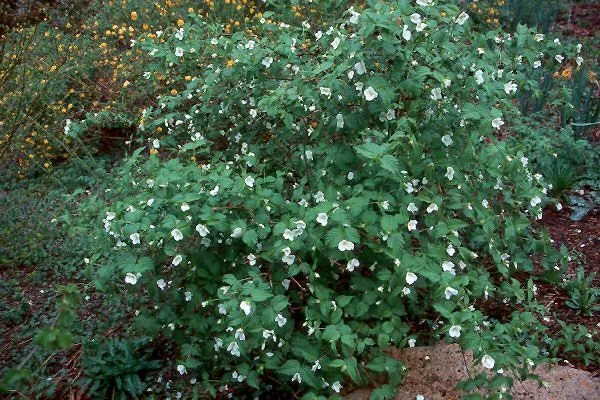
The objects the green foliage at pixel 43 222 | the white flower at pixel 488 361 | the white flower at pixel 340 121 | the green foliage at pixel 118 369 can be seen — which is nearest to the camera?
the white flower at pixel 488 361

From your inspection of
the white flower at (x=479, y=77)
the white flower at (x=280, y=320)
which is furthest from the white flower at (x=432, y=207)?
the white flower at (x=280, y=320)

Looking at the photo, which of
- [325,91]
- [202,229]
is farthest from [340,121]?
[202,229]

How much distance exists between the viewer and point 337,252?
2.60 m

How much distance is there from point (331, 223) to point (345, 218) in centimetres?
13

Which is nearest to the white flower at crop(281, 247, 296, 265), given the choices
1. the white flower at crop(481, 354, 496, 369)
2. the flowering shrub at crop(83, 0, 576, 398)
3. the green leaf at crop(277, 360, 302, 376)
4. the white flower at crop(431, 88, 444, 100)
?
the flowering shrub at crop(83, 0, 576, 398)

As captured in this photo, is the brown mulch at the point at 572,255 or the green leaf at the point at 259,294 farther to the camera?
the brown mulch at the point at 572,255

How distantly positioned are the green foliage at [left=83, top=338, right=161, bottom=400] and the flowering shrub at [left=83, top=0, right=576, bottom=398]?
30 cm

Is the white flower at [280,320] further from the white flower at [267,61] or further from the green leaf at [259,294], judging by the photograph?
the white flower at [267,61]

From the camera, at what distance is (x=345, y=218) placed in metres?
2.47

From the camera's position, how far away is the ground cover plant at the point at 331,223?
8.48ft

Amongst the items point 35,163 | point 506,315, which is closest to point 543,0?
point 506,315

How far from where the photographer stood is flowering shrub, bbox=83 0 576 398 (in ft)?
8.42

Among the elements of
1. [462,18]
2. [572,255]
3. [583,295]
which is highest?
[462,18]

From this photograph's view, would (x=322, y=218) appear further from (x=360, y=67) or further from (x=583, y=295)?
(x=583, y=295)
